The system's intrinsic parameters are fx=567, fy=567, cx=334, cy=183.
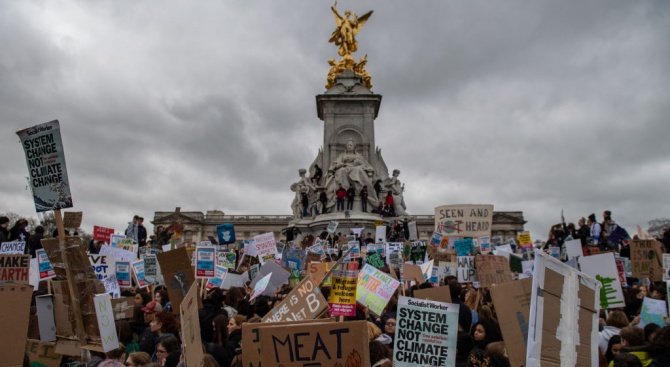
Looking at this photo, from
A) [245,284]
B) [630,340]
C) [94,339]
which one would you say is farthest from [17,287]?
[245,284]

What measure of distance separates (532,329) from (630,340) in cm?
271

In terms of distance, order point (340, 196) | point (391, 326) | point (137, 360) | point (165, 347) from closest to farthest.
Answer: point (137, 360), point (165, 347), point (391, 326), point (340, 196)

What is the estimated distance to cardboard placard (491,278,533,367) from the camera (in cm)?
561

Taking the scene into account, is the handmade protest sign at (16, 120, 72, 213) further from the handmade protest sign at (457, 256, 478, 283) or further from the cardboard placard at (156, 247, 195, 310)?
the handmade protest sign at (457, 256, 478, 283)

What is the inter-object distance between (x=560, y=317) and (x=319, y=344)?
1873mm

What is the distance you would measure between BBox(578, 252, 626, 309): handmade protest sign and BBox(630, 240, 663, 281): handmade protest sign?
13.2 ft

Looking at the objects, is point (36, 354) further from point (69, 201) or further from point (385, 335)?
point (385, 335)

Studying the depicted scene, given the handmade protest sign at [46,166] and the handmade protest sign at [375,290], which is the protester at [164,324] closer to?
the handmade protest sign at [46,166]

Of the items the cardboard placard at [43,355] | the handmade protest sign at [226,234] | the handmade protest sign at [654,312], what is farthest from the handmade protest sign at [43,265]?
the handmade protest sign at [654,312]

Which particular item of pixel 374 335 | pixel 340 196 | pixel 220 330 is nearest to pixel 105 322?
pixel 220 330

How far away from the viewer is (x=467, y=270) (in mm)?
11617

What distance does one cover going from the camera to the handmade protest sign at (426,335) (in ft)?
18.9

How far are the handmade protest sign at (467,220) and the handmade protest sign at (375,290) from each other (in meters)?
6.50

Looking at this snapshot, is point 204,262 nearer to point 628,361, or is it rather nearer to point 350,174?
point 628,361
